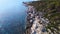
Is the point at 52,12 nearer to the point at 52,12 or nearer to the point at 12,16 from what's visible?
the point at 52,12

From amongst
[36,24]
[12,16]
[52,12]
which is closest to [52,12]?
[52,12]

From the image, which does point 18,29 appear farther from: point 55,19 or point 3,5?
point 3,5

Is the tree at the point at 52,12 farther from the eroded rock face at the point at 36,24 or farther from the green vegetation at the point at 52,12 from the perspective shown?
the eroded rock face at the point at 36,24

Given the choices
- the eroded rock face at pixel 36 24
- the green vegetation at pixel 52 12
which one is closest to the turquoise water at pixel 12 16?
the eroded rock face at pixel 36 24

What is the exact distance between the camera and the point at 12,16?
7734mm

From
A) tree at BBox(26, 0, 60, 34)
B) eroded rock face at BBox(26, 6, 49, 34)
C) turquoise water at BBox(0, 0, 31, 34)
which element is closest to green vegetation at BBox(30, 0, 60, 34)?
tree at BBox(26, 0, 60, 34)

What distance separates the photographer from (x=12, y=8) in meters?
8.58

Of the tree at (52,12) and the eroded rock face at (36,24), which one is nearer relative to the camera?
the tree at (52,12)

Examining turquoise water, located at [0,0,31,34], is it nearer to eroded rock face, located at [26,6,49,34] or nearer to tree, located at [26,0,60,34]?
eroded rock face, located at [26,6,49,34]

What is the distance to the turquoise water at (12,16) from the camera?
21.2 feet

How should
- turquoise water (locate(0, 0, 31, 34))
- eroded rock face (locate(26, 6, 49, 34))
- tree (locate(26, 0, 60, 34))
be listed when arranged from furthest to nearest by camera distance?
turquoise water (locate(0, 0, 31, 34))
eroded rock face (locate(26, 6, 49, 34))
tree (locate(26, 0, 60, 34))

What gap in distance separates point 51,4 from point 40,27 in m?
1.51

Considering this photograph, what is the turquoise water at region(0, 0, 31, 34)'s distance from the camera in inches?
255

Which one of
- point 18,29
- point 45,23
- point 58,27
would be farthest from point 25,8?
point 58,27
